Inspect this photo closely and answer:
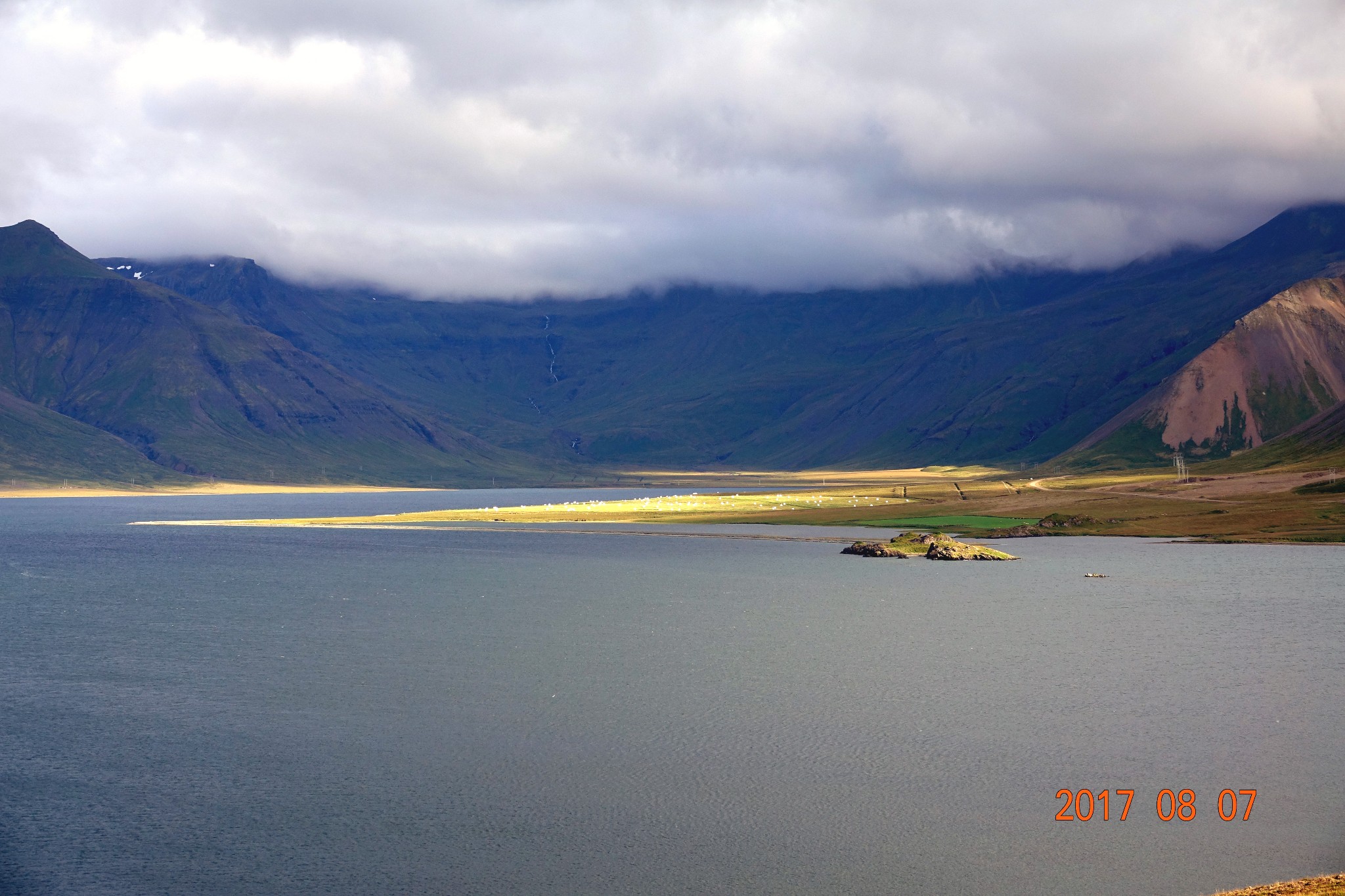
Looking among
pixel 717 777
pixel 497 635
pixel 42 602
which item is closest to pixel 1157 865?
pixel 717 777

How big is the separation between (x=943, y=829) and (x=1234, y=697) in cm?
2569

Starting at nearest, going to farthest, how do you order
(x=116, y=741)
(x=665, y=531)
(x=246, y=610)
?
(x=116, y=741)
(x=246, y=610)
(x=665, y=531)

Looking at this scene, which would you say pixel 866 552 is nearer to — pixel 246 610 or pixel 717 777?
pixel 246 610

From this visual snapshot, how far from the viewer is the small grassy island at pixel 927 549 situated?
422ft

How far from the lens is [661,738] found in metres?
49.2

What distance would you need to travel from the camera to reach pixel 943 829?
37.7 meters

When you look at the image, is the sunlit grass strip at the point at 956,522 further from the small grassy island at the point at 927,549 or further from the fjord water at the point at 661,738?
the fjord water at the point at 661,738
